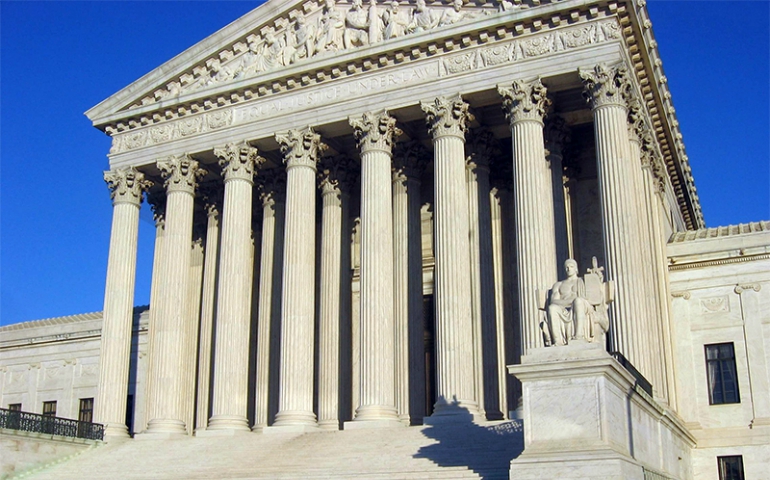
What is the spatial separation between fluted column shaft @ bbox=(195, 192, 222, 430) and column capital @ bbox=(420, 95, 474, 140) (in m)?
13.2

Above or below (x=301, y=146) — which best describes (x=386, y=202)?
below

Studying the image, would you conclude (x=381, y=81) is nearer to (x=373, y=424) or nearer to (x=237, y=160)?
(x=237, y=160)

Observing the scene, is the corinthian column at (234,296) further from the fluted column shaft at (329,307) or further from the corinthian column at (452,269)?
the corinthian column at (452,269)

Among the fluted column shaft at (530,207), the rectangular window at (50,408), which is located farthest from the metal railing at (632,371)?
the rectangular window at (50,408)

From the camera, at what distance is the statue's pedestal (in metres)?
19.0

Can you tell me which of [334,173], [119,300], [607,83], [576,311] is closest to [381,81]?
[334,173]

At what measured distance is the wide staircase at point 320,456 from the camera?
81.7 ft

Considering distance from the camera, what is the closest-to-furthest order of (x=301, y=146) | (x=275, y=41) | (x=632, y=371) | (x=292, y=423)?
(x=632, y=371) < (x=292, y=423) < (x=301, y=146) < (x=275, y=41)

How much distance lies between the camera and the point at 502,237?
37.6 metres

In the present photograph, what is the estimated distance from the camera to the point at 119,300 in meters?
38.5

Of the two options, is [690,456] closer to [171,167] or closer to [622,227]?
[622,227]

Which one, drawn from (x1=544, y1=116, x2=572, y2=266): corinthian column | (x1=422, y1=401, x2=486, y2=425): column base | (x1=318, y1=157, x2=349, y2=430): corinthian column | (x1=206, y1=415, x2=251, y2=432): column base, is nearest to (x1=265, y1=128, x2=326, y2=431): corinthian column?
(x1=206, y1=415, x2=251, y2=432): column base

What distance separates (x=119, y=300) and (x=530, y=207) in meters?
18.3

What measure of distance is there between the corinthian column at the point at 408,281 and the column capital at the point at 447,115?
13.4ft
